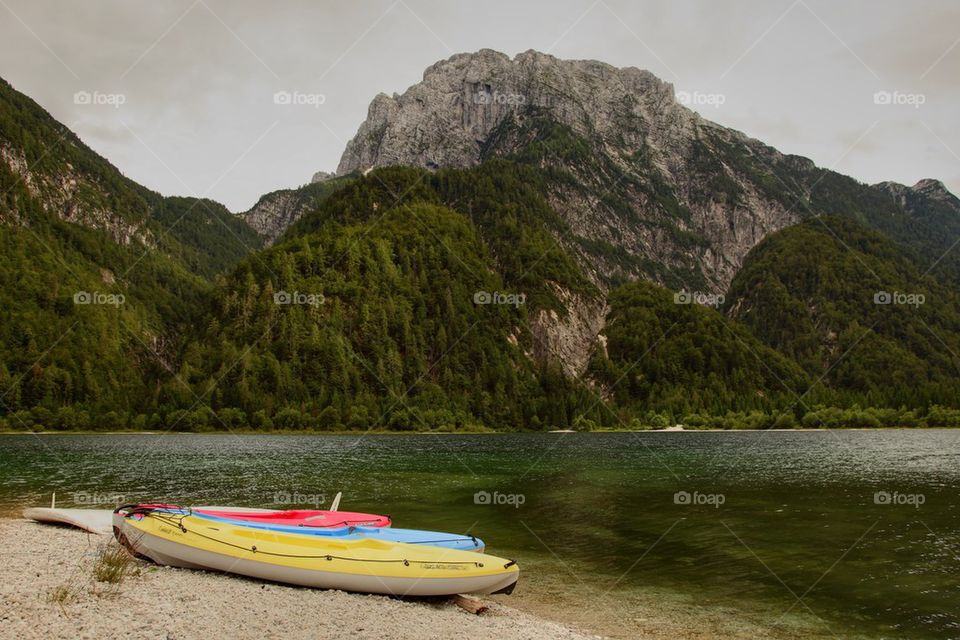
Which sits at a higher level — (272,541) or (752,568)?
(272,541)

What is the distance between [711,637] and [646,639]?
2038 millimetres

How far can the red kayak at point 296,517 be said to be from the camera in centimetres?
2497

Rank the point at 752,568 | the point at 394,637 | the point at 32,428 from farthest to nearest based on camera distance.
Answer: the point at 32,428 < the point at 752,568 < the point at 394,637

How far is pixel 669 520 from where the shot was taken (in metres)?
41.3

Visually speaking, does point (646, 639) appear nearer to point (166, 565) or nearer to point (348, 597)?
point (348, 597)

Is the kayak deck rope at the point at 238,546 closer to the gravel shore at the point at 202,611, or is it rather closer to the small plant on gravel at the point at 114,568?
the gravel shore at the point at 202,611

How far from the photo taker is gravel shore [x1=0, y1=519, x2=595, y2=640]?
16469mm

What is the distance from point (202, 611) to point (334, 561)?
430 cm

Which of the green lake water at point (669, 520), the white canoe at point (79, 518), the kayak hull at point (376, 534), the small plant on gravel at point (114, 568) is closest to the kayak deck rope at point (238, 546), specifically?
the kayak hull at point (376, 534)

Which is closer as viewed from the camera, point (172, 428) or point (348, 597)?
point (348, 597)

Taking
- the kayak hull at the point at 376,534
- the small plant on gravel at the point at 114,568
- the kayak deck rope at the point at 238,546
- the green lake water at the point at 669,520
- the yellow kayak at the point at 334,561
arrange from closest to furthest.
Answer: the small plant on gravel at the point at 114,568 < the yellow kayak at the point at 334,561 < the kayak deck rope at the point at 238,546 < the kayak hull at the point at 376,534 < the green lake water at the point at 669,520

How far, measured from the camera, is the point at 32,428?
185 meters

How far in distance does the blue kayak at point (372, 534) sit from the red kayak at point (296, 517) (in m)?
0.71

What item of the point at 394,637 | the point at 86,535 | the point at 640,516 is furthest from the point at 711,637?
the point at 86,535
